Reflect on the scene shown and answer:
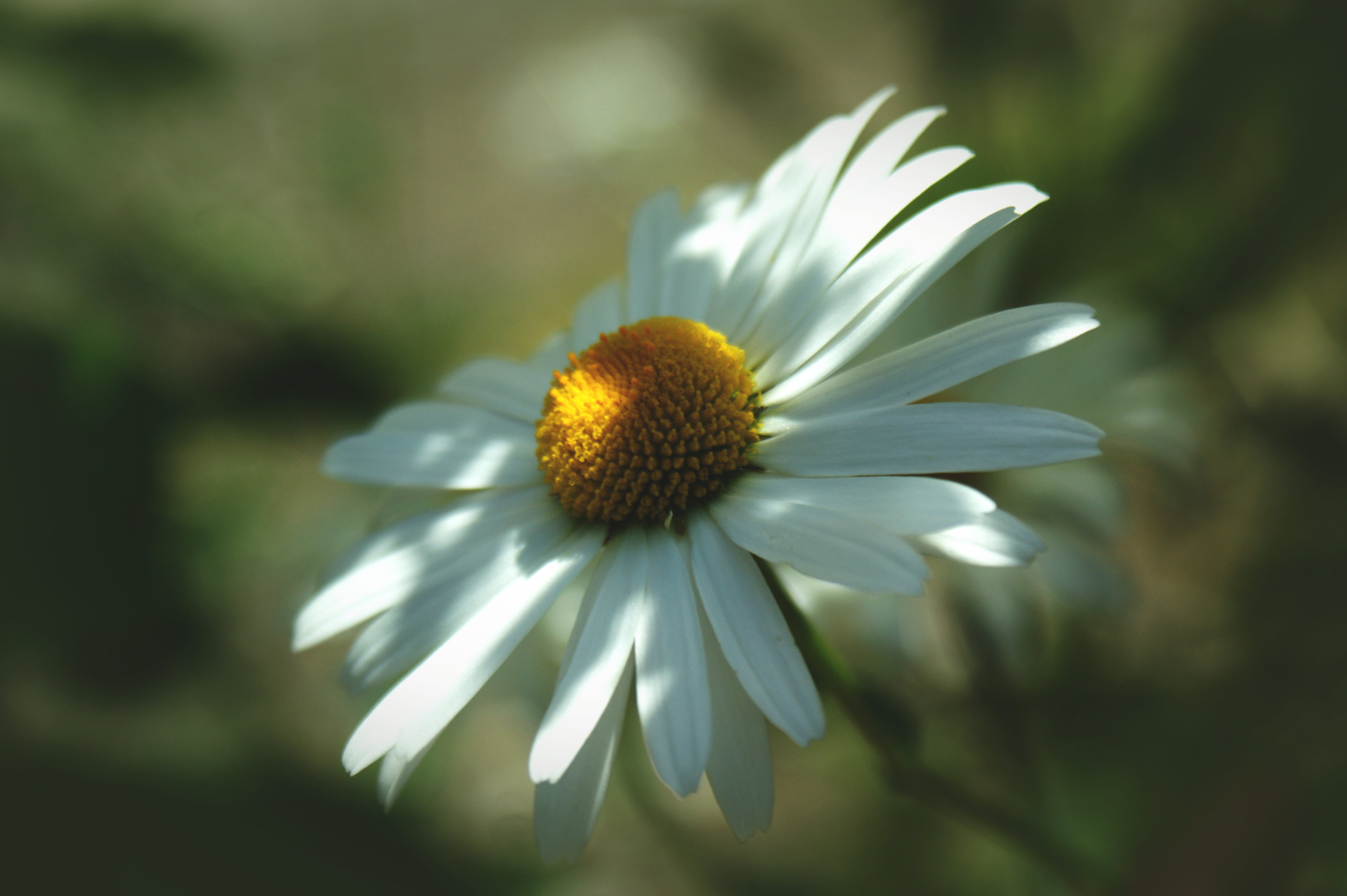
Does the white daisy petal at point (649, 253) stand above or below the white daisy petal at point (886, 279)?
above

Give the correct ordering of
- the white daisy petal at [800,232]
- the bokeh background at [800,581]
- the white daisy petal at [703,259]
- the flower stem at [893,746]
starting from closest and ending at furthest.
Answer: the flower stem at [893,746] → the white daisy petal at [800,232] → the white daisy petal at [703,259] → the bokeh background at [800,581]

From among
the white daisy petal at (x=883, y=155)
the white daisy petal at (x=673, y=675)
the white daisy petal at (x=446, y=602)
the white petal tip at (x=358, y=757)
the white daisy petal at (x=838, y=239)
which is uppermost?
the white daisy petal at (x=883, y=155)

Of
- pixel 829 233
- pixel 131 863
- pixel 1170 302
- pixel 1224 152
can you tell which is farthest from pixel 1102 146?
pixel 131 863

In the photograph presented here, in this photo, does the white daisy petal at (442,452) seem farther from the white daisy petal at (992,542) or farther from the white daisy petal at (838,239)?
the white daisy petal at (992,542)

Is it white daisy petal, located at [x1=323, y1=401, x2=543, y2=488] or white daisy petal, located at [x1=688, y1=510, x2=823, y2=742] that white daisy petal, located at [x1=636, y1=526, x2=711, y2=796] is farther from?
white daisy petal, located at [x1=323, y1=401, x2=543, y2=488]

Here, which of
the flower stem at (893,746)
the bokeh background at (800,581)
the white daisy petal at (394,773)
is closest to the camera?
the white daisy petal at (394,773)

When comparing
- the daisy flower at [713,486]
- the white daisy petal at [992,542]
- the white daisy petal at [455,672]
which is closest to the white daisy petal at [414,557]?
the daisy flower at [713,486]

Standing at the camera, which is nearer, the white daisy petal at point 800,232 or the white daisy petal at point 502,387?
the white daisy petal at point 800,232

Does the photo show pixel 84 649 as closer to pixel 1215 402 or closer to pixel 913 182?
pixel 913 182
